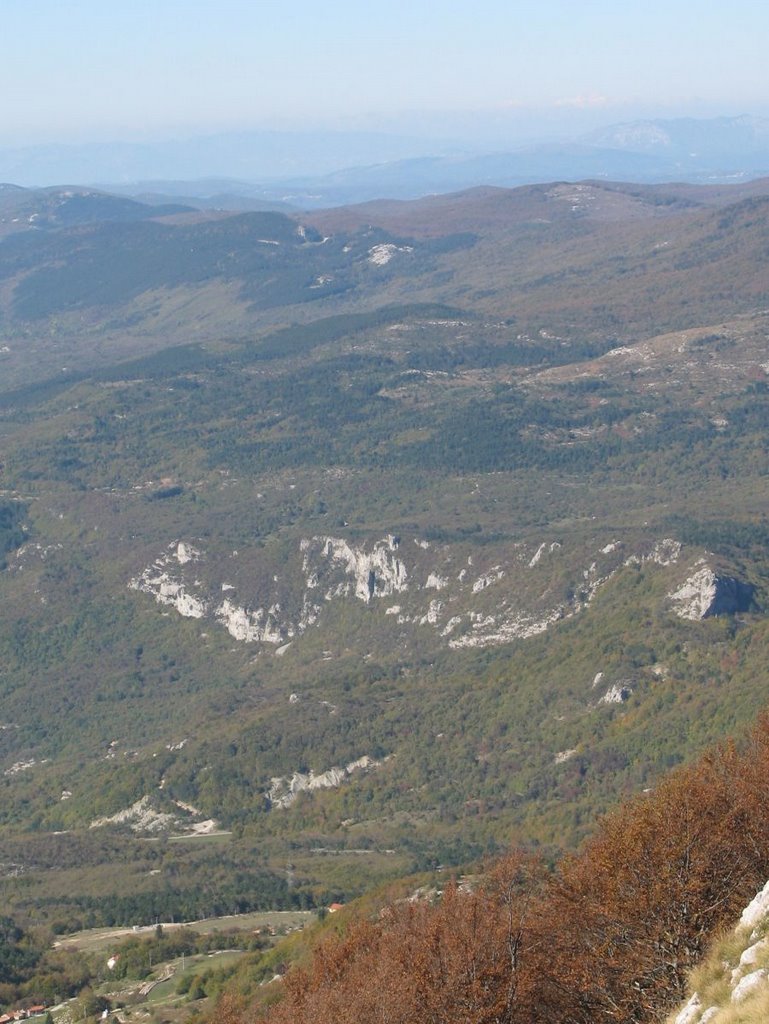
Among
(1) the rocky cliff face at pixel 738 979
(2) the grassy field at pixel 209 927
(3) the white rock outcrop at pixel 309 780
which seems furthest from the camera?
(3) the white rock outcrop at pixel 309 780

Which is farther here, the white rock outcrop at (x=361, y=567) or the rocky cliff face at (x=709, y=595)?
the white rock outcrop at (x=361, y=567)

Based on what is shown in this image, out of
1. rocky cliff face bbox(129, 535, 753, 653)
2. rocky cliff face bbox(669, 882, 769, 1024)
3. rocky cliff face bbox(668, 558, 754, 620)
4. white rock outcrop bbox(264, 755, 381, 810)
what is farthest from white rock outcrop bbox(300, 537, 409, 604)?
rocky cliff face bbox(669, 882, 769, 1024)

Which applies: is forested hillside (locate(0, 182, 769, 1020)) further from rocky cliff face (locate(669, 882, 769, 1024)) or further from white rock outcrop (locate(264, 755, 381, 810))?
rocky cliff face (locate(669, 882, 769, 1024))

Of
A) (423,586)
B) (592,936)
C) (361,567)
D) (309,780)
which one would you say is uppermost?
(592,936)

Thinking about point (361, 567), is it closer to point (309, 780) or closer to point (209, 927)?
point (309, 780)

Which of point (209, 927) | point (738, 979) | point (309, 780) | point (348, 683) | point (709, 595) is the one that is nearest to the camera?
point (738, 979)

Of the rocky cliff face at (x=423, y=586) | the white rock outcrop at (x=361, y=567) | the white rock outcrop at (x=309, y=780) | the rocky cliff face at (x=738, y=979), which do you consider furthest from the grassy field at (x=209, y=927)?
the white rock outcrop at (x=361, y=567)

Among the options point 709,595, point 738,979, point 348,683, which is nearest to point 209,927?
point 348,683

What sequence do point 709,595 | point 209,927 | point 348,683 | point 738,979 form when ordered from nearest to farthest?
point 738,979, point 209,927, point 709,595, point 348,683

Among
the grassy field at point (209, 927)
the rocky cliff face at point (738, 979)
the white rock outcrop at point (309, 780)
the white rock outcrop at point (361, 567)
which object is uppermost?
the rocky cliff face at point (738, 979)

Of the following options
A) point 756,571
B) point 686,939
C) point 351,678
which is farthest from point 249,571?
point 686,939

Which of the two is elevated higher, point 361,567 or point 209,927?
point 361,567

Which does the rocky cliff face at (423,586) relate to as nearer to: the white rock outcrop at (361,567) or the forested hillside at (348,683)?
the white rock outcrop at (361,567)
